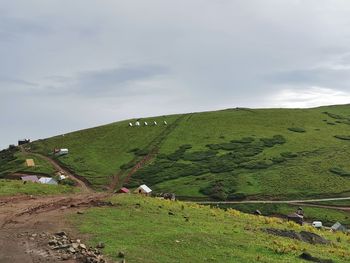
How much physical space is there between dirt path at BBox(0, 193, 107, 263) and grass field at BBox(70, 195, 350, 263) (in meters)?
1.71

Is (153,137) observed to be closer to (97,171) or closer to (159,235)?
(97,171)

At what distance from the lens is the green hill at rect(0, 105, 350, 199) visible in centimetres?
8919

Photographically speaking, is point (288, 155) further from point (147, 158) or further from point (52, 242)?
point (52, 242)

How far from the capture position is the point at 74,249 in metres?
21.6

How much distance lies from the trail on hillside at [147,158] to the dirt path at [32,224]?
50240mm

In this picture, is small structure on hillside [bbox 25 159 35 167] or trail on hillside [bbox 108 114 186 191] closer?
trail on hillside [bbox 108 114 186 191]

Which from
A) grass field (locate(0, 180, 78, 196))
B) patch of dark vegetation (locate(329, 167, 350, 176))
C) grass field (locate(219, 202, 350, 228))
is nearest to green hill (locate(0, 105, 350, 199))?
patch of dark vegetation (locate(329, 167, 350, 176))

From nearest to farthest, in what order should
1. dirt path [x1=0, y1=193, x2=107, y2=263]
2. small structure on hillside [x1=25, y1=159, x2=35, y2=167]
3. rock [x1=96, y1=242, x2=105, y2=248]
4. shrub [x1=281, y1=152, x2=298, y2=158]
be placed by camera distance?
dirt path [x1=0, y1=193, x2=107, y2=263] → rock [x1=96, y1=242, x2=105, y2=248] → small structure on hillside [x1=25, y1=159, x2=35, y2=167] → shrub [x1=281, y1=152, x2=298, y2=158]

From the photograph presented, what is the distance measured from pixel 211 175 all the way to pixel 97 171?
2555 centimetres

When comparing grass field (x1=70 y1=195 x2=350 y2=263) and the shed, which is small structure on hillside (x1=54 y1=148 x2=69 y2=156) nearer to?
the shed

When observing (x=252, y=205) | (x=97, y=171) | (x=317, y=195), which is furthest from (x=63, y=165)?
(x=317, y=195)

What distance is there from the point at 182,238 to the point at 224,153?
8895cm

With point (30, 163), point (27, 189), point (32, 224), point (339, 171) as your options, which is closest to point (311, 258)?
point (32, 224)

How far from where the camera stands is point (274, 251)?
78.2 feet
